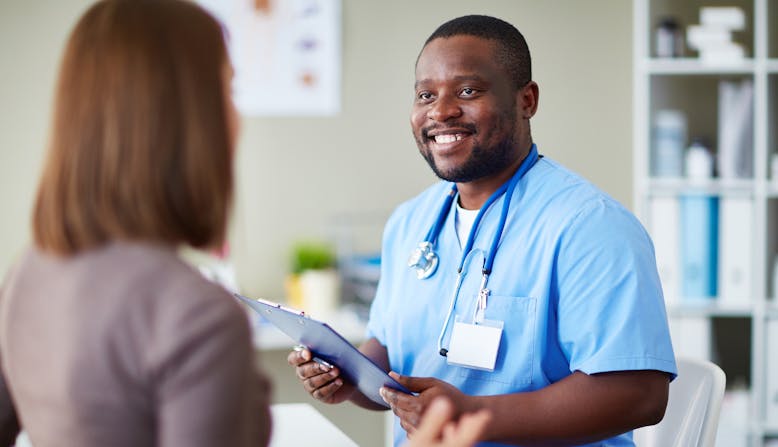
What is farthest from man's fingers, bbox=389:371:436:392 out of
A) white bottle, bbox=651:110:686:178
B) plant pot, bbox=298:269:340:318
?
white bottle, bbox=651:110:686:178

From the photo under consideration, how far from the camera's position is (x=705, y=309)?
113 inches

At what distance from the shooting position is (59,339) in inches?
31.6

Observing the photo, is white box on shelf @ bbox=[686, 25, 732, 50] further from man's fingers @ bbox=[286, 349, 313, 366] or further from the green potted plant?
man's fingers @ bbox=[286, 349, 313, 366]

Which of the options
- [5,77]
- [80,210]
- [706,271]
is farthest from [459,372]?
[5,77]

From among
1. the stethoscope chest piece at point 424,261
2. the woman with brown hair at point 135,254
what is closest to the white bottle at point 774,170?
the stethoscope chest piece at point 424,261

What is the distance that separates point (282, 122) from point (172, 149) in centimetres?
236

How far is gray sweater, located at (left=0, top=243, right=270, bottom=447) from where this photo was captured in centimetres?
76

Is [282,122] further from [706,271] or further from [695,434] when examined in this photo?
[695,434]

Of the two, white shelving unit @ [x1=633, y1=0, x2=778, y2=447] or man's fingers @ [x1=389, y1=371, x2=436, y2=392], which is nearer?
man's fingers @ [x1=389, y1=371, x2=436, y2=392]

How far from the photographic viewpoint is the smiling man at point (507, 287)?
53.8 inches

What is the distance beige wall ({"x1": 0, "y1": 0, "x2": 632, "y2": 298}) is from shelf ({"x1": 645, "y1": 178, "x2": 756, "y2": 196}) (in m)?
0.45

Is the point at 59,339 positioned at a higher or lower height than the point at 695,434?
higher

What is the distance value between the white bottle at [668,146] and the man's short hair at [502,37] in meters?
1.44

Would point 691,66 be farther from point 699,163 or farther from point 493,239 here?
point 493,239
